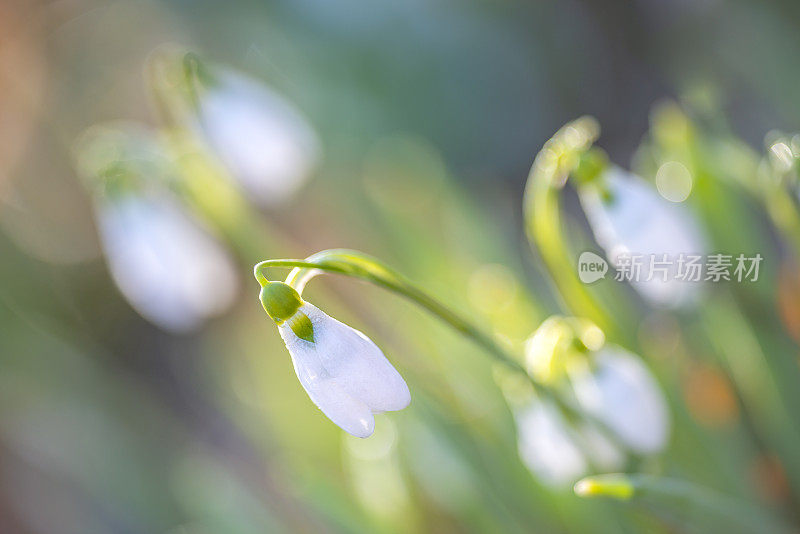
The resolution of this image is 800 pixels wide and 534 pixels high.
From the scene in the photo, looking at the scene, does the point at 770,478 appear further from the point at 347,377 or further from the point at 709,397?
the point at 347,377

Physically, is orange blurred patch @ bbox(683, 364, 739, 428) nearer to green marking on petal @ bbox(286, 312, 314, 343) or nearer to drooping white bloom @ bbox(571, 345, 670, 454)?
drooping white bloom @ bbox(571, 345, 670, 454)

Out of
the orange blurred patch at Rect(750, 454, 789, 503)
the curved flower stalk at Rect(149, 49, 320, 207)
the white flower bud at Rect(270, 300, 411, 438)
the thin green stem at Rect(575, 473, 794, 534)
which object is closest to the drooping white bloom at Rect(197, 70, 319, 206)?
the curved flower stalk at Rect(149, 49, 320, 207)

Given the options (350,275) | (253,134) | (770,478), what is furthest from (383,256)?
(350,275)

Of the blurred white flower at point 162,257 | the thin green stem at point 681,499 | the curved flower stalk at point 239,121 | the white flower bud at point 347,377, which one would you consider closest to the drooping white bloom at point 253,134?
the curved flower stalk at point 239,121

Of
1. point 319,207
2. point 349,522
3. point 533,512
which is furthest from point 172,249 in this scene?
point 319,207

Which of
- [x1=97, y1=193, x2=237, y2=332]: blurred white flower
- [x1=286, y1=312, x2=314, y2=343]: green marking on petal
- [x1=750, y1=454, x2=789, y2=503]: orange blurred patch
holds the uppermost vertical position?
[x1=97, y1=193, x2=237, y2=332]: blurred white flower
